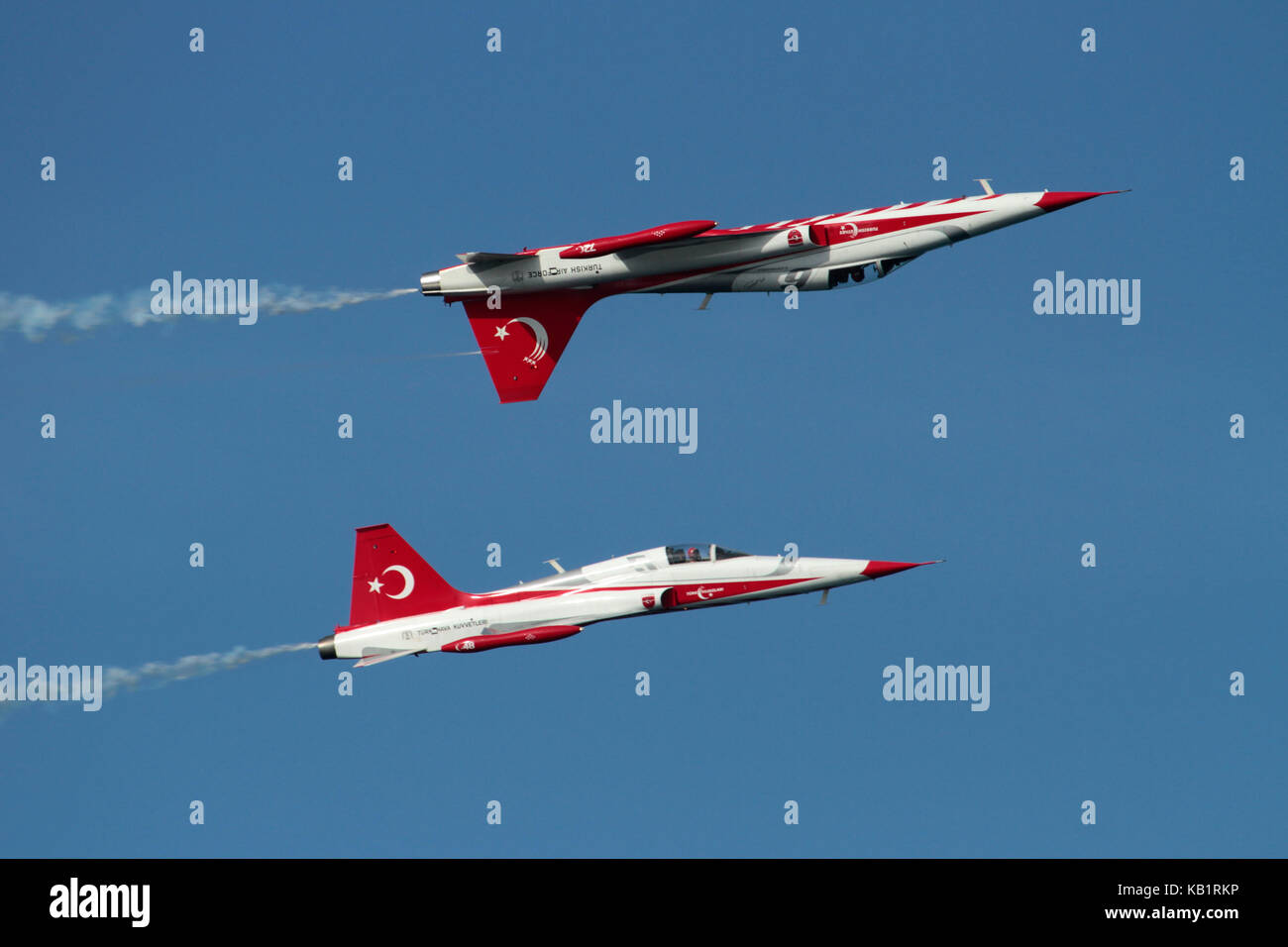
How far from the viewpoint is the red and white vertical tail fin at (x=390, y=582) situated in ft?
132

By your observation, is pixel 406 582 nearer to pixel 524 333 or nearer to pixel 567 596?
pixel 567 596

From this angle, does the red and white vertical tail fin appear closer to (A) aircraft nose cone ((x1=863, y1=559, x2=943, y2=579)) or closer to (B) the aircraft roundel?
(B) the aircraft roundel

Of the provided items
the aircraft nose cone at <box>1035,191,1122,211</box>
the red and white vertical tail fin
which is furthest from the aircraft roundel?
the aircraft nose cone at <box>1035,191,1122,211</box>

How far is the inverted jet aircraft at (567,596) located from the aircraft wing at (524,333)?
396 centimetres

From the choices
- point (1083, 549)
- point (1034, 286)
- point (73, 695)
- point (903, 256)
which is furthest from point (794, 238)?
point (73, 695)

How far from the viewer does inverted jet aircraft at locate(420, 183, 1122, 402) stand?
4041 cm

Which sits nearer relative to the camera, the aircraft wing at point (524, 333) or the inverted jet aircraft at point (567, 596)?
the inverted jet aircraft at point (567, 596)

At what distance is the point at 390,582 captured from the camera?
40.5 m

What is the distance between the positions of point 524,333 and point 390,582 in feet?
18.2

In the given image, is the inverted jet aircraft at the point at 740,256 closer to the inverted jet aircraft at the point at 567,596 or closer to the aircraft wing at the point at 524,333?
the aircraft wing at the point at 524,333

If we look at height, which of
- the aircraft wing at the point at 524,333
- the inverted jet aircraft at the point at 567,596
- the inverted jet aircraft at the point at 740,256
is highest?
the inverted jet aircraft at the point at 740,256

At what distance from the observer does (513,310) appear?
136 ft

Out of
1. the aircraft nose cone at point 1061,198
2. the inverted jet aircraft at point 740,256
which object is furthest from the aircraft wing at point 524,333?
the aircraft nose cone at point 1061,198

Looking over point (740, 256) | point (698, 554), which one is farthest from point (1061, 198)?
point (698, 554)
